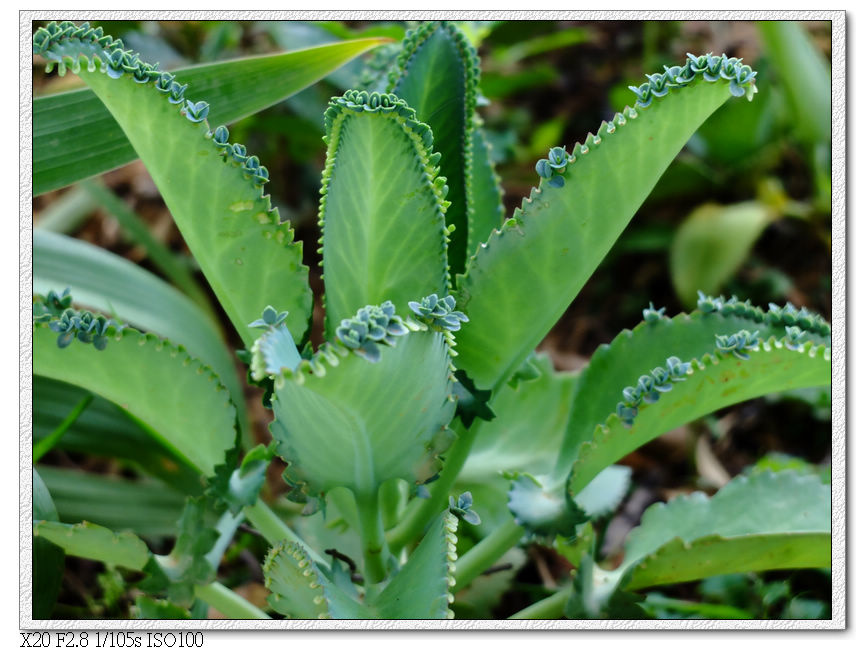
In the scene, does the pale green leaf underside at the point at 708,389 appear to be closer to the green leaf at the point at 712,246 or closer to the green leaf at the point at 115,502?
the green leaf at the point at 115,502

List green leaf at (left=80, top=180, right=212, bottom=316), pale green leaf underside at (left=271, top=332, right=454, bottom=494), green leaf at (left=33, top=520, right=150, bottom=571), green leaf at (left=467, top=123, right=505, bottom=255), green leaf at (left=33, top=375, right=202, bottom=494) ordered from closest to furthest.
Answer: pale green leaf underside at (left=271, top=332, right=454, bottom=494) < green leaf at (left=33, top=520, right=150, bottom=571) < green leaf at (left=467, top=123, right=505, bottom=255) < green leaf at (left=33, top=375, right=202, bottom=494) < green leaf at (left=80, top=180, right=212, bottom=316)

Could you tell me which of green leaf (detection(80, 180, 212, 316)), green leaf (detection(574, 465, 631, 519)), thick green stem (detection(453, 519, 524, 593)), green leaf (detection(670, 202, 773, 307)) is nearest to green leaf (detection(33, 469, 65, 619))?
thick green stem (detection(453, 519, 524, 593))

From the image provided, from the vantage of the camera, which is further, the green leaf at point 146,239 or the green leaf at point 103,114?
the green leaf at point 146,239

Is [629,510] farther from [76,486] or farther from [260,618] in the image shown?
[76,486]

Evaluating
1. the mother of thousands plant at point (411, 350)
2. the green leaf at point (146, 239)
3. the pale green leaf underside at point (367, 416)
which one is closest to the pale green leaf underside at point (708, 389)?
the mother of thousands plant at point (411, 350)

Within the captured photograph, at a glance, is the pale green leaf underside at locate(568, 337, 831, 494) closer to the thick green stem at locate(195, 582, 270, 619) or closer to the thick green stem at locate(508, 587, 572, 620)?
the thick green stem at locate(508, 587, 572, 620)

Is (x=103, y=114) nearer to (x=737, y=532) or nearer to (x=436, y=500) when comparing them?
(x=436, y=500)
